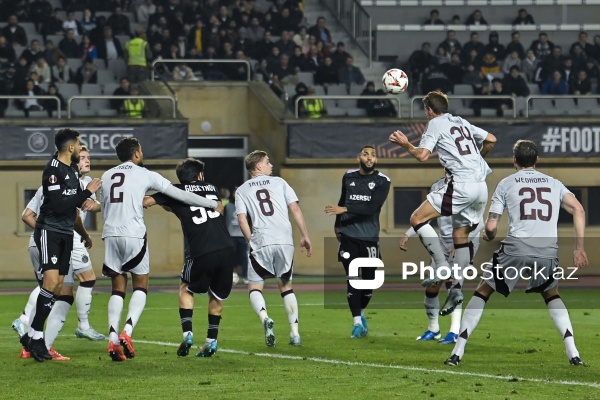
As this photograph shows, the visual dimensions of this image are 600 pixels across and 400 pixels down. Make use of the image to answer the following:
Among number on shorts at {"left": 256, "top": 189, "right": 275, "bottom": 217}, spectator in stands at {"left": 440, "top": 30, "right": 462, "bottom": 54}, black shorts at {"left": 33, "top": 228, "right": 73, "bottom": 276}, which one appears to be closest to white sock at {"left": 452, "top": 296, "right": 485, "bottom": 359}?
number on shorts at {"left": 256, "top": 189, "right": 275, "bottom": 217}

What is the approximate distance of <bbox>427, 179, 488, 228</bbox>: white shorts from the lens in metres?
14.3

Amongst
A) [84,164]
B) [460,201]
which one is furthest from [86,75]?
[460,201]

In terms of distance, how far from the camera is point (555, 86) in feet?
106

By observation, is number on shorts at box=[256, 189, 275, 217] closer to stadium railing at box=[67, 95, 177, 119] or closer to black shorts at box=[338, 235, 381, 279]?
black shorts at box=[338, 235, 381, 279]

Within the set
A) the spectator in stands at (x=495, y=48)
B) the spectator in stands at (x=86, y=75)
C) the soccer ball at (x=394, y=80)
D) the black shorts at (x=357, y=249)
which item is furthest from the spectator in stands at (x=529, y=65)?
the black shorts at (x=357, y=249)

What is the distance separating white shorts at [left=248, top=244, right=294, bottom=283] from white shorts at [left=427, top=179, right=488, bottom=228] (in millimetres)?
1750

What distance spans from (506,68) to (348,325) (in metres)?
17.3

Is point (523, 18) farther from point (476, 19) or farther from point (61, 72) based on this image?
point (61, 72)

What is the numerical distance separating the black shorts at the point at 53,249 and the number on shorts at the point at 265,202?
240 cm

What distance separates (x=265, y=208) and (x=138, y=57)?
16.5 m

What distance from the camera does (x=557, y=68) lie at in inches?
1282

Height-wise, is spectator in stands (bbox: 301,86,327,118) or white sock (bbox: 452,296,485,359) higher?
spectator in stands (bbox: 301,86,327,118)

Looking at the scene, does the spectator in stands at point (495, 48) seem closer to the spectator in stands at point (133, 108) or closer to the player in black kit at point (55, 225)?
the spectator in stands at point (133, 108)

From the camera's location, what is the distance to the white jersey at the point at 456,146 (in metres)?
14.0
